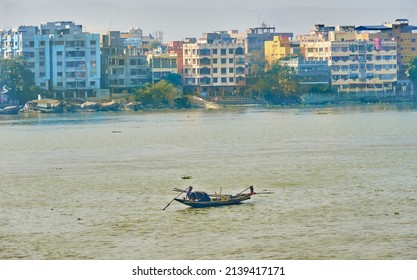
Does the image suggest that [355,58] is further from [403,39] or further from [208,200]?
[208,200]

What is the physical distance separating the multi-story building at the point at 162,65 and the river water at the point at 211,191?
2185 cm

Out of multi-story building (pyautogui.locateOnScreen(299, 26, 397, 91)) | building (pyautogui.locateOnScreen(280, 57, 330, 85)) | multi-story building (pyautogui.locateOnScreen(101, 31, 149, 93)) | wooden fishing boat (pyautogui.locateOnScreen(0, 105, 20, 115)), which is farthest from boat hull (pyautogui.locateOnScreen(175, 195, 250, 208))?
multi-story building (pyautogui.locateOnScreen(299, 26, 397, 91))

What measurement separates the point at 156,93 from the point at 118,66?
2.50 m

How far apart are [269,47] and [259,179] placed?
147 ft

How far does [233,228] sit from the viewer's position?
13289 millimetres

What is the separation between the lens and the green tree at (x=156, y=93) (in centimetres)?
4981

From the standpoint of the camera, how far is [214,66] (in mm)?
54000

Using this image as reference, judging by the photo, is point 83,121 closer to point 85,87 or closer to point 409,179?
point 85,87

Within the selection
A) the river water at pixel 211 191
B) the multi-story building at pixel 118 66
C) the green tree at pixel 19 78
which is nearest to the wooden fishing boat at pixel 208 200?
the river water at pixel 211 191

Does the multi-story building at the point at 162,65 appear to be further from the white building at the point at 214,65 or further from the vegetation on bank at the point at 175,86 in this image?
the white building at the point at 214,65

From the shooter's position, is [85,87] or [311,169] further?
[85,87]

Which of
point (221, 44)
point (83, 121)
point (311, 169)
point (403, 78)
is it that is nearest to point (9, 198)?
point (311, 169)

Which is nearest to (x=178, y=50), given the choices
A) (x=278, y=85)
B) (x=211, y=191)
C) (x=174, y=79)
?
(x=174, y=79)
